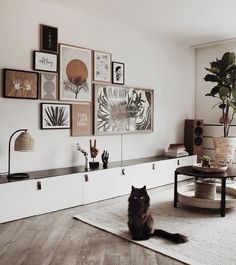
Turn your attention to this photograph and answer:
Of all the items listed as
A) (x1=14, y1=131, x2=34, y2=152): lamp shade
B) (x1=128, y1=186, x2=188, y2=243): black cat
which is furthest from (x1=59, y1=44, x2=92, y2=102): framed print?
(x1=128, y1=186, x2=188, y2=243): black cat

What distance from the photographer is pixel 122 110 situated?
476 centimetres

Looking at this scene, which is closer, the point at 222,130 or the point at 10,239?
the point at 10,239

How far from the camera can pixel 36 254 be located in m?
2.37

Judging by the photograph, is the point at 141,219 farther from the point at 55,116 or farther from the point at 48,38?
the point at 48,38

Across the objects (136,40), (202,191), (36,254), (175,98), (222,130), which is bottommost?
(36,254)

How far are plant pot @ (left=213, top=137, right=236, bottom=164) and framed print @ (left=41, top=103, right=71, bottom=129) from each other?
2.64 metres

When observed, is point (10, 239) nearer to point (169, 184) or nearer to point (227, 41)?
point (169, 184)

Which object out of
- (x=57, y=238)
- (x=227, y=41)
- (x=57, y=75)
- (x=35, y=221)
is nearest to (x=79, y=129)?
(x=57, y=75)

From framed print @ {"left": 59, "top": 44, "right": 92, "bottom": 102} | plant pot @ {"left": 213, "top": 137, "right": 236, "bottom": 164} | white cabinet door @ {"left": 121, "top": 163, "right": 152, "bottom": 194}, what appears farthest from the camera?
plant pot @ {"left": 213, "top": 137, "right": 236, "bottom": 164}

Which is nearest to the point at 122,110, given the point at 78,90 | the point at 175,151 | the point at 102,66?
the point at 102,66

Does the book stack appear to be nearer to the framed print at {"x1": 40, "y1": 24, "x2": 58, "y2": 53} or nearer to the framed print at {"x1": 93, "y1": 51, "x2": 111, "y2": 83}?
the framed print at {"x1": 93, "y1": 51, "x2": 111, "y2": 83}

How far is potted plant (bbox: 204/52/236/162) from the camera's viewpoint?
16.3 feet

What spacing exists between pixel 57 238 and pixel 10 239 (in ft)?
1.35

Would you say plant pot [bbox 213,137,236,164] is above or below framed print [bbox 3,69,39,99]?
below
